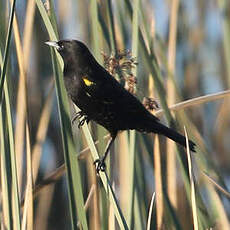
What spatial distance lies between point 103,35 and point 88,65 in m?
0.15

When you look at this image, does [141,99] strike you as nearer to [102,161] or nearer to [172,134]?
[172,134]

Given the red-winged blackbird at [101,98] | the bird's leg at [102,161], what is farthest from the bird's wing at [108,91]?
the bird's leg at [102,161]

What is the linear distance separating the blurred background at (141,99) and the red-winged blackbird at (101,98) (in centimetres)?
5

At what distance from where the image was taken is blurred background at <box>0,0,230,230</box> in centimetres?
170

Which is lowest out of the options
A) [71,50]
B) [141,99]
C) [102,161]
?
[102,161]

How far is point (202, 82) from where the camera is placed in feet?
11.2

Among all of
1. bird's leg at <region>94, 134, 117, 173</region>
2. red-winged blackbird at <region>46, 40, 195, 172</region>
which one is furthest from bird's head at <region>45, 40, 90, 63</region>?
bird's leg at <region>94, 134, 117, 173</region>

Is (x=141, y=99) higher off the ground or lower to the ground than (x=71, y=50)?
lower

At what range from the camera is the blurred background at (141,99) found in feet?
5.59

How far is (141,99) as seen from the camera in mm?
1983

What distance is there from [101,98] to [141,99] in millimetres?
155

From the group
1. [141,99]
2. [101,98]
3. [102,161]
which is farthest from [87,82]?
[102,161]

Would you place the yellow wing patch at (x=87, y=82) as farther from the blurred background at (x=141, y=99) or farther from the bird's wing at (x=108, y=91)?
the blurred background at (x=141, y=99)

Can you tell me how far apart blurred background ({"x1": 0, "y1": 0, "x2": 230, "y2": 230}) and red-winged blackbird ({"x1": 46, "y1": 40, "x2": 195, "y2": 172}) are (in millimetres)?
51
